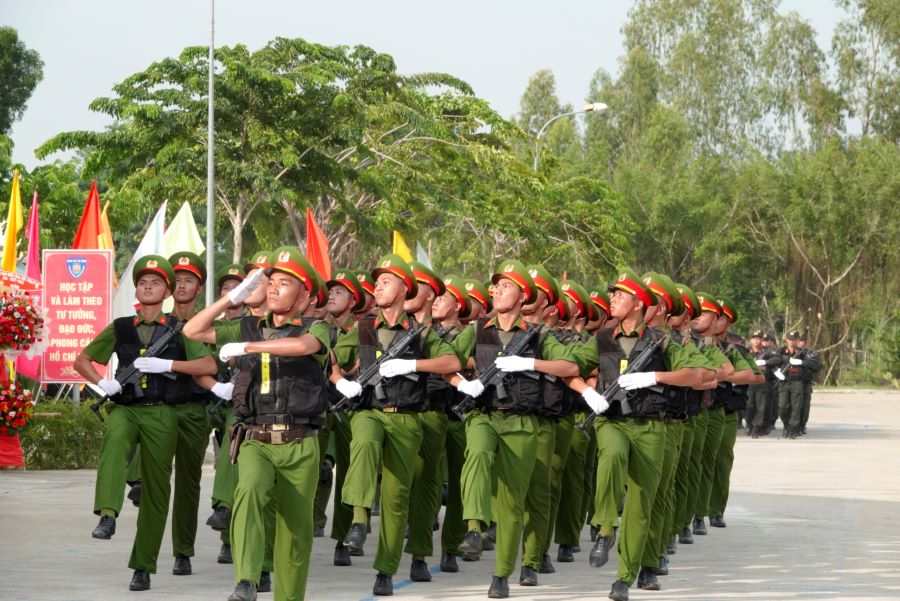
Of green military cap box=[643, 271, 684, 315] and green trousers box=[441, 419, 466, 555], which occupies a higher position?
green military cap box=[643, 271, 684, 315]

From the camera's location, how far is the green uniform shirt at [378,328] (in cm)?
1009

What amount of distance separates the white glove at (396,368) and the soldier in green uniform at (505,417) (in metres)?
0.34

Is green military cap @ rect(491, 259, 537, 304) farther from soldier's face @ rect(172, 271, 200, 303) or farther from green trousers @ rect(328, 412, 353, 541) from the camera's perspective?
soldier's face @ rect(172, 271, 200, 303)

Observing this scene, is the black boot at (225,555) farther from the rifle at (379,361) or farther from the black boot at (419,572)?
the rifle at (379,361)

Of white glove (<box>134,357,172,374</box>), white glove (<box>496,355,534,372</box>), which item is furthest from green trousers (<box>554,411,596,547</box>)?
white glove (<box>134,357,172,374</box>)

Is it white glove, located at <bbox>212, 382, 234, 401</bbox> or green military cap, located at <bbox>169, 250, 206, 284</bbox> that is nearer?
white glove, located at <bbox>212, 382, 234, 401</bbox>

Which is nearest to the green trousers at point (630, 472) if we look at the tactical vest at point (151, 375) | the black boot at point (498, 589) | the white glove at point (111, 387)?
the black boot at point (498, 589)

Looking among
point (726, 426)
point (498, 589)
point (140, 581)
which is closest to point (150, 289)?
point (140, 581)

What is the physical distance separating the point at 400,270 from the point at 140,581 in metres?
2.46

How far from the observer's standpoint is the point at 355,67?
1254 inches

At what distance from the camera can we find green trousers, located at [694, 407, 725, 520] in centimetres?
1345

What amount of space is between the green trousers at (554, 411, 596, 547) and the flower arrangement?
4450 mm

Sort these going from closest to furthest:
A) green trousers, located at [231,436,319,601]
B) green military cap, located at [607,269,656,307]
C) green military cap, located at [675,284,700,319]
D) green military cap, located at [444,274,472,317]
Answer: green trousers, located at [231,436,319,601] < green military cap, located at [607,269,656,307] < green military cap, located at [675,284,700,319] < green military cap, located at [444,274,472,317]

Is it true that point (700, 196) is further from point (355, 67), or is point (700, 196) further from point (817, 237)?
point (355, 67)
